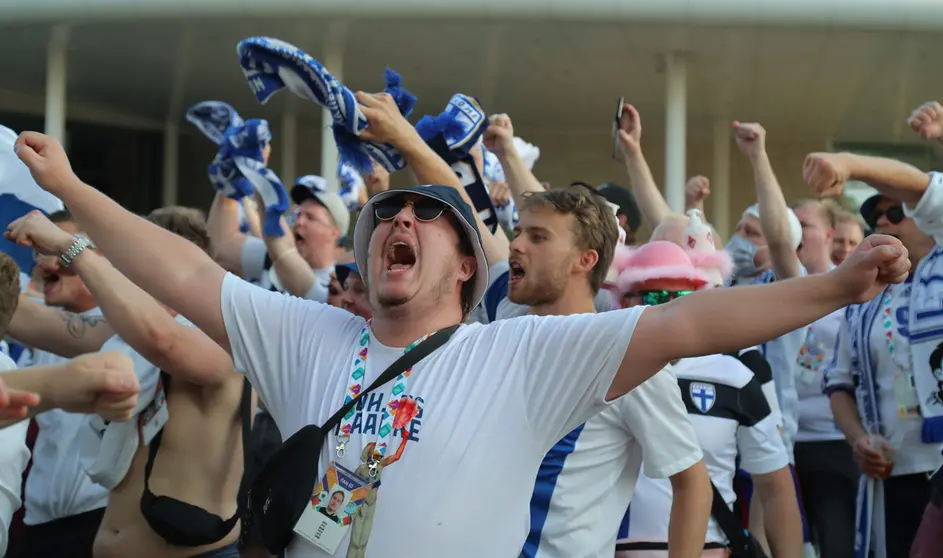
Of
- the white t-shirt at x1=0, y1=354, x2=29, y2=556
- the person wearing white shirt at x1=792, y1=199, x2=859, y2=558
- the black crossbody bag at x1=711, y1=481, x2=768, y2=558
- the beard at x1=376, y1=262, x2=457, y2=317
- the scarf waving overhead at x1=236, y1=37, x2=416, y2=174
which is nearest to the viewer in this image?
the beard at x1=376, y1=262, x2=457, y2=317

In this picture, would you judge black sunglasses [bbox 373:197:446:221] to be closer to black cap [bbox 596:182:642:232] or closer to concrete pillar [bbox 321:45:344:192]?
black cap [bbox 596:182:642:232]

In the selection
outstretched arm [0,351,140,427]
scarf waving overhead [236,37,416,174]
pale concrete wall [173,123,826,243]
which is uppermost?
scarf waving overhead [236,37,416,174]

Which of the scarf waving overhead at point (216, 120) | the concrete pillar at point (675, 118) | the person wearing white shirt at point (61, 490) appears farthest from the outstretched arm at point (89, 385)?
the concrete pillar at point (675, 118)

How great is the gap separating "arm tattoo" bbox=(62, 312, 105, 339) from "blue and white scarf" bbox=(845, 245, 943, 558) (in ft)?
10.4

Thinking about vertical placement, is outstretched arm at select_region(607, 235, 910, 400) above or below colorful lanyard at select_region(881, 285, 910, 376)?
above

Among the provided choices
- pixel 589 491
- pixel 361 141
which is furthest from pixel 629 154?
pixel 589 491

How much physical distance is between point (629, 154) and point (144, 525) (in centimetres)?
275

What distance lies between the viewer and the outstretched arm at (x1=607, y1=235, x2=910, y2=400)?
2264 mm

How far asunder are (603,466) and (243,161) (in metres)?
2.75

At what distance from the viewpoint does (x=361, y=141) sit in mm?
3568

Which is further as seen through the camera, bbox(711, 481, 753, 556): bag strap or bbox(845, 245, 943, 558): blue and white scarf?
bbox(845, 245, 943, 558): blue and white scarf

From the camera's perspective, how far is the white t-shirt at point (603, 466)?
3111 millimetres

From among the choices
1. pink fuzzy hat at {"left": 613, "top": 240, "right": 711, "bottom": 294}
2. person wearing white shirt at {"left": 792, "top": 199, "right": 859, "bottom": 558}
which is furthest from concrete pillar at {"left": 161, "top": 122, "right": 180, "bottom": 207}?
pink fuzzy hat at {"left": 613, "top": 240, "right": 711, "bottom": 294}

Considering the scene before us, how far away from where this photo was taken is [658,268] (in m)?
3.89
